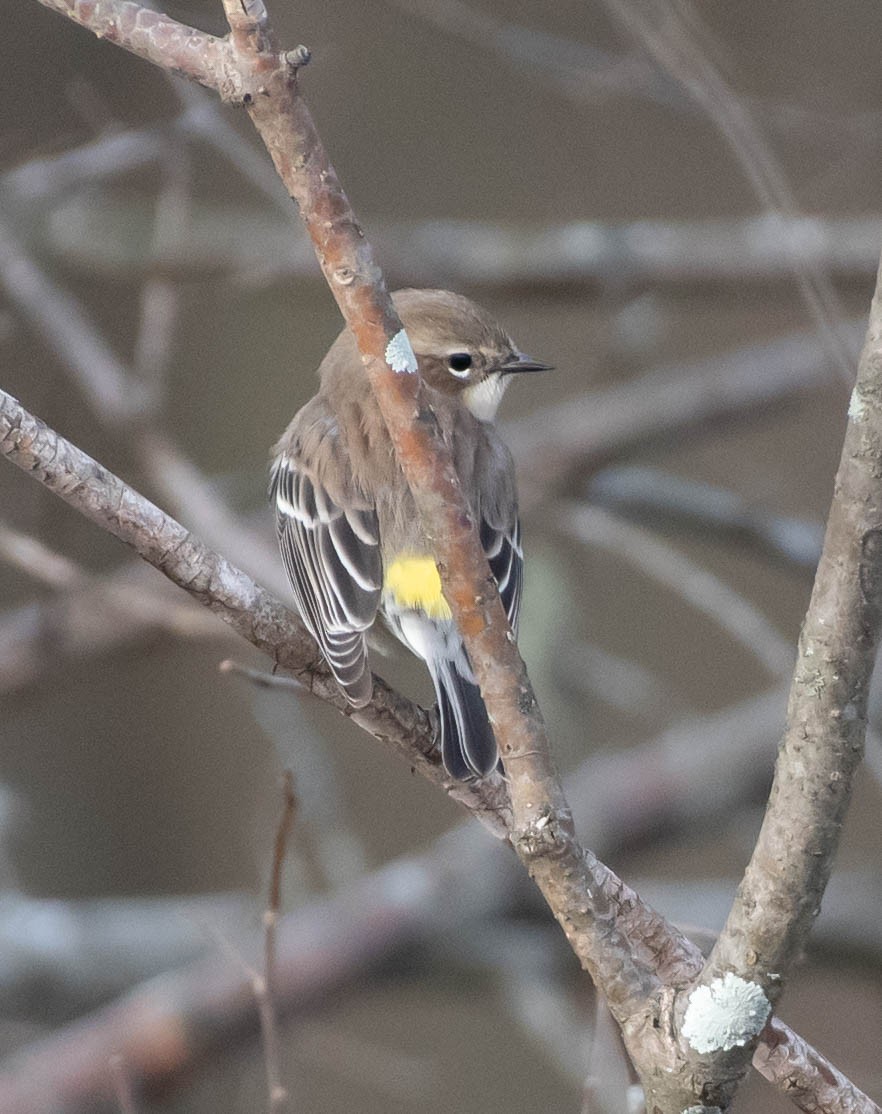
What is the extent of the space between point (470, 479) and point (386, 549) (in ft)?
1.23

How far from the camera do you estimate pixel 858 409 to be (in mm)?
1428

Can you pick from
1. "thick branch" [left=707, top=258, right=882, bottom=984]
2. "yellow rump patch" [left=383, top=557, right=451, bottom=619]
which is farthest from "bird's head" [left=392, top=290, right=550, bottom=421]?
"thick branch" [left=707, top=258, right=882, bottom=984]

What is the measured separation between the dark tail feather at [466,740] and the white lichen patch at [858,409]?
0.87 m

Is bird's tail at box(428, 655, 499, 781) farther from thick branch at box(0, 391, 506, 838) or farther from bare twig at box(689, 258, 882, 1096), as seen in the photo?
bare twig at box(689, 258, 882, 1096)

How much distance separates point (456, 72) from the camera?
22.1ft

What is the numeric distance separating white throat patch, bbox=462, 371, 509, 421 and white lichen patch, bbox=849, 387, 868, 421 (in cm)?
227

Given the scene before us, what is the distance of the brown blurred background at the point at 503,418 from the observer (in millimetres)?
4848

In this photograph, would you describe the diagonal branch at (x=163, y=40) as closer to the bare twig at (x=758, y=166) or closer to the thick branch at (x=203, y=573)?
the thick branch at (x=203, y=573)

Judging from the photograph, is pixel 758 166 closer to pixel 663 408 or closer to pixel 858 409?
pixel 858 409

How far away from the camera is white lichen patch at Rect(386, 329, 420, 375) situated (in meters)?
1.70

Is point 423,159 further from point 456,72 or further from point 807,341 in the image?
point 807,341

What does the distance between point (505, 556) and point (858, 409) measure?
1.92m

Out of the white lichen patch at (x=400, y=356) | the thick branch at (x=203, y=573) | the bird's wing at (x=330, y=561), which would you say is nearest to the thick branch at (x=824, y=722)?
the white lichen patch at (x=400, y=356)

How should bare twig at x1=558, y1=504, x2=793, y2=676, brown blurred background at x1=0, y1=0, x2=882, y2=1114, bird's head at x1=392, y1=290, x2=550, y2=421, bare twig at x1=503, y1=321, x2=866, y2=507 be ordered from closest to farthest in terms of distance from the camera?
bird's head at x1=392, y1=290, x2=550, y2=421 < bare twig at x1=558, y1=504, x2=793, y2=676 < brown blurred background at x1=0, y1=0, x2=882, y2=1114 < bare twig at x1=503, y1=321, x2=866, y2=507
